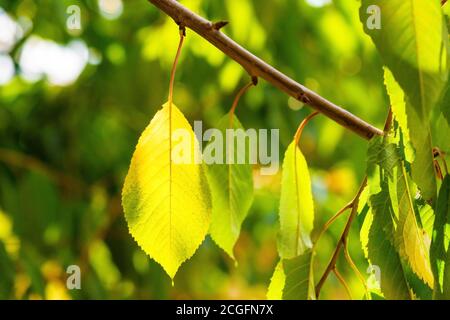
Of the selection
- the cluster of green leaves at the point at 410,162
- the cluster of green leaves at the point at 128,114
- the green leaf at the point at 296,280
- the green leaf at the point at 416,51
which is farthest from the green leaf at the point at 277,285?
the cluster of green leaves at the point at 128,114

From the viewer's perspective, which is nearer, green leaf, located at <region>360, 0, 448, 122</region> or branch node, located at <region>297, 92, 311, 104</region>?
green leaf, located at <region>360, 0, 448, 122</region>

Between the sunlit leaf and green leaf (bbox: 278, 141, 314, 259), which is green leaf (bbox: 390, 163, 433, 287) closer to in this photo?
the sunlit leaf

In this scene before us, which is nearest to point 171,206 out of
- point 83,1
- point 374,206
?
point 374,206

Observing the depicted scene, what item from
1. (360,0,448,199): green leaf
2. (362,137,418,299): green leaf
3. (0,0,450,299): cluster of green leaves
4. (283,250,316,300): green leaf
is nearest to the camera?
(360,0,448,199): green leaf

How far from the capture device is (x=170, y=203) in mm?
678

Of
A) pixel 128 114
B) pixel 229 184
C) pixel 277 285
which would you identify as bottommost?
pixel 277 285

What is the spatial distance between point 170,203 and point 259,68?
0.15 metres

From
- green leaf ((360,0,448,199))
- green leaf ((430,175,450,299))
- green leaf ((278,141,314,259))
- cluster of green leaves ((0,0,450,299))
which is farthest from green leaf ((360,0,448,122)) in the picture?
cluster of green leaves ((0,0,450,299))

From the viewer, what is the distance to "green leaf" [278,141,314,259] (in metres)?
0.78

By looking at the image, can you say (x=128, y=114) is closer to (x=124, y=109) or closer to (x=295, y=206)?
(x=124, y=109)

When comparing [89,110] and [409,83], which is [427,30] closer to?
[409,83]

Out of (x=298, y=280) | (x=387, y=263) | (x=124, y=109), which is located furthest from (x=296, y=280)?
(x=124, y=109)

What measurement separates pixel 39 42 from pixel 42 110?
27 centimetres

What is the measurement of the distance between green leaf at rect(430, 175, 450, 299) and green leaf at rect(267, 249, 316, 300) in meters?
0.17
